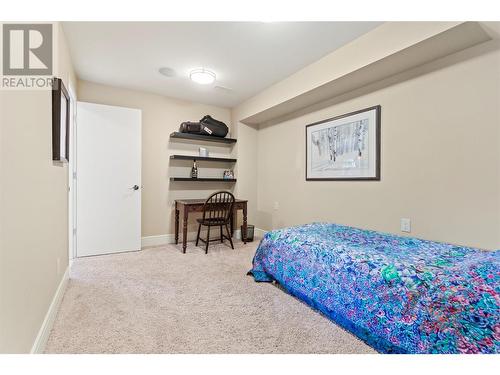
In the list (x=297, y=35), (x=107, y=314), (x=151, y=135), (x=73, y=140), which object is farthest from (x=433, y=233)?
(x=73, y=140)

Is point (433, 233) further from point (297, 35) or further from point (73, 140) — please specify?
point (73, 140)

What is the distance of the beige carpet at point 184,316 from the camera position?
56.6 inches

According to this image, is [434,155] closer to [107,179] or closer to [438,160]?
[438,160]

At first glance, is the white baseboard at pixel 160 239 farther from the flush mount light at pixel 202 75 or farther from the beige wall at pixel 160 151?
the flush mount light at pixel 202 75

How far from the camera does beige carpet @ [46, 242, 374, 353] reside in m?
1.44

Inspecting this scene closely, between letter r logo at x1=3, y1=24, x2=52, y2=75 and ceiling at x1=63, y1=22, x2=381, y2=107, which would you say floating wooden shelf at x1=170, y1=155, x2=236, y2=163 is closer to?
ceiling at x1=63, y1=22, x2=381, y2=107

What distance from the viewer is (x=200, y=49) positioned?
97.7 inches

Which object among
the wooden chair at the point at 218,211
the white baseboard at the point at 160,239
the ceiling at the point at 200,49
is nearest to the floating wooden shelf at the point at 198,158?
the wooden chair at the point at 218,211

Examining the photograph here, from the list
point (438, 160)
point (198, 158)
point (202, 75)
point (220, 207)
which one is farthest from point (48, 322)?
point (438, 160)

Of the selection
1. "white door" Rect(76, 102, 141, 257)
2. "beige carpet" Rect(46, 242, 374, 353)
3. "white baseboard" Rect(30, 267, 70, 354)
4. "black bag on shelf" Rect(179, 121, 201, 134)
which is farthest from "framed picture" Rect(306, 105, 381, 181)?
"white baseboard" Rect(30, 267, 70, 354)

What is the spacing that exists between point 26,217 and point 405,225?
2853 mm

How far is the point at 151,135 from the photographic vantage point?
3756 millimetres

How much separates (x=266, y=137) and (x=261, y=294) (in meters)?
2.79

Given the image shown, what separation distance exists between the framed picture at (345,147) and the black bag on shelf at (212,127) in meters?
1.48
